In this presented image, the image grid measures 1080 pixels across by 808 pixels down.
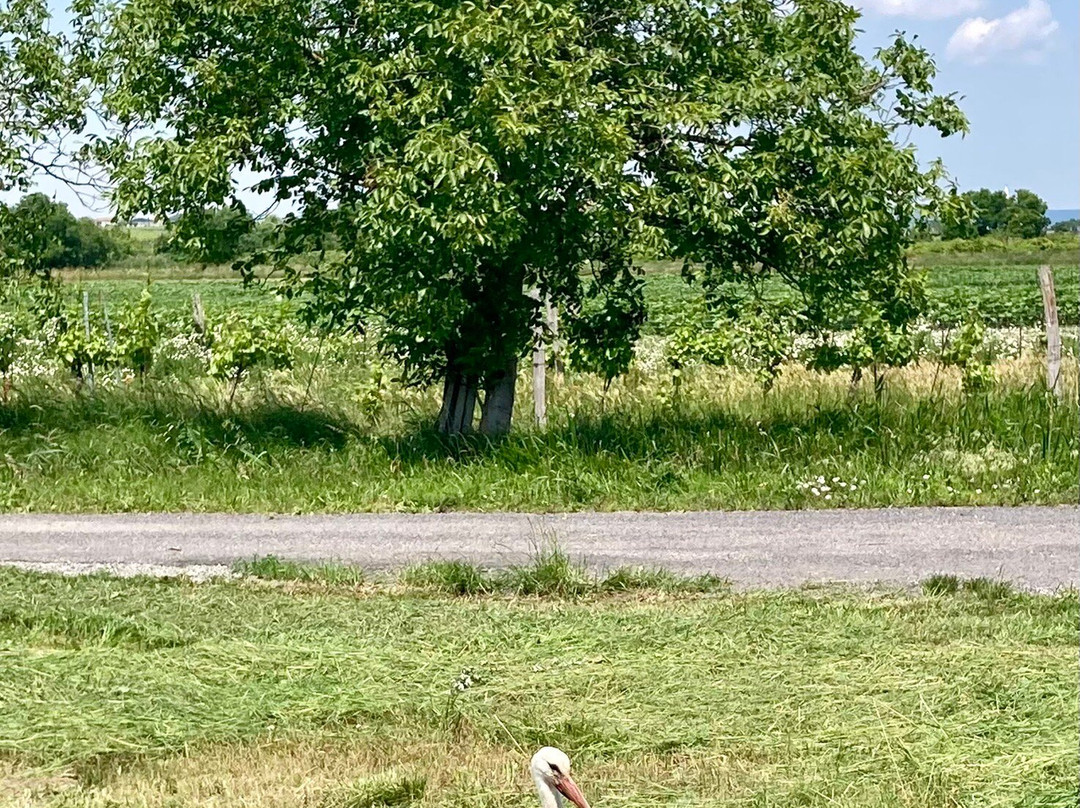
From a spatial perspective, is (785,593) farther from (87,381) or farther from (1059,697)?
(87,381)

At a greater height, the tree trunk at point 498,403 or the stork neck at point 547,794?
the tree trunk at point 498,403

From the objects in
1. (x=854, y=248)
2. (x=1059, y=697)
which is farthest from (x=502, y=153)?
(x=1059, y=697)

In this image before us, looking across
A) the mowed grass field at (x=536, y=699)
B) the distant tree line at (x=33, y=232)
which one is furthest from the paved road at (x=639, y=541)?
the distant tree line at (x=33, y=232)

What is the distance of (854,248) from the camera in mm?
14156

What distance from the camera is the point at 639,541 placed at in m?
12.1

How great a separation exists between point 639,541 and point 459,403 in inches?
172

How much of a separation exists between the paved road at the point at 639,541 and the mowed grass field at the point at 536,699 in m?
1.07

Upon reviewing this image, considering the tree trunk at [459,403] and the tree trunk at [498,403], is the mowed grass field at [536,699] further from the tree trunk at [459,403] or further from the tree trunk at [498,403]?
the tree trunk at [459,403]

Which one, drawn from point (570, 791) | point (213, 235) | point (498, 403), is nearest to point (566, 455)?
point (498, 403)

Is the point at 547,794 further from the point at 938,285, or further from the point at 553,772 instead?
the point at 938,285

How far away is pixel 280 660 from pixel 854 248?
8.03 meters

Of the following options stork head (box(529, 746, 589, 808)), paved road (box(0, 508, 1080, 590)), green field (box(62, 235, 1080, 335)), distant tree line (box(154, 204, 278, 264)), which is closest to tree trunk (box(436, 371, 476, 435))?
distant tree line (box(154, 204, 278, 264))

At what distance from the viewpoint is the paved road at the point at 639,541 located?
36.1 ft

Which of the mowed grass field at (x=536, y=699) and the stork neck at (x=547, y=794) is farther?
the mowed grass field at (x=536, y=699)
